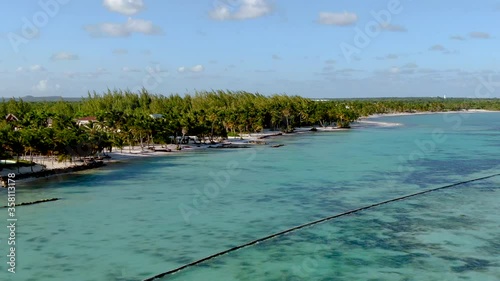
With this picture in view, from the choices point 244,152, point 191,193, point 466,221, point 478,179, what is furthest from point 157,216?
point 244,152

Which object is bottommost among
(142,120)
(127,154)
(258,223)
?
(258,223)

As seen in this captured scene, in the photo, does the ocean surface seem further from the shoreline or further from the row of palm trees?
the row of palm trees

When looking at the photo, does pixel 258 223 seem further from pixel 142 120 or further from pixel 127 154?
pixel 142 120

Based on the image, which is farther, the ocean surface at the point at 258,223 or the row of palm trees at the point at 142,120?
the row of palm trees at the point at 142,120

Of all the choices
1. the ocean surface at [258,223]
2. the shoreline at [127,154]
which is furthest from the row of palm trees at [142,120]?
the ocean surface at [258,223]

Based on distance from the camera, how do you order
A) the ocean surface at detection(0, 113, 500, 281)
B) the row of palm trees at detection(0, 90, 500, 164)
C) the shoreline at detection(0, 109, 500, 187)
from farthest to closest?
the row of palm trees at detection(0, 90, 500, 164) < the shoreline at detection(0, 109, 500, 187) < the ocean surface at detection(0, 113, 500, 281)

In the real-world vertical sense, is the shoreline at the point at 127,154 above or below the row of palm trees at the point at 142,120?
below

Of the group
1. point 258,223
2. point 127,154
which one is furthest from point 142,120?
point 258,223

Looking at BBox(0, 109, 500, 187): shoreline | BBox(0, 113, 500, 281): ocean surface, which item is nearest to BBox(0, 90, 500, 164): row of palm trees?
BBox(0, 109, 500, 187): shoreline

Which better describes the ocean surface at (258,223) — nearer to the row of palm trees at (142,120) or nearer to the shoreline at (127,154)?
the shoreline at (127,154)
